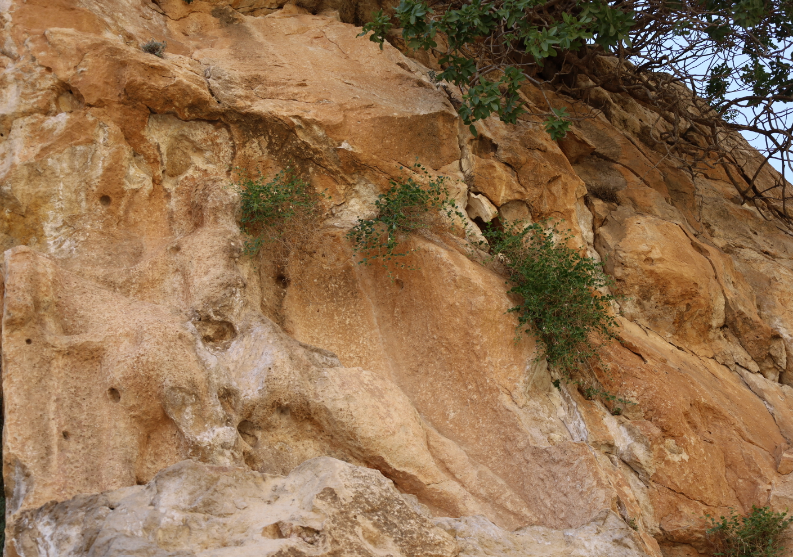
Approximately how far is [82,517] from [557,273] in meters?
4.05

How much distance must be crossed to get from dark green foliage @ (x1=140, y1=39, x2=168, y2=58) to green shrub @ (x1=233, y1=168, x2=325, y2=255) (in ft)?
4.49

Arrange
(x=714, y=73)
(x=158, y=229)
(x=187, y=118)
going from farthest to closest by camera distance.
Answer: (x=714, y=73) → (x=187, y=118) → (x=158, y=229)

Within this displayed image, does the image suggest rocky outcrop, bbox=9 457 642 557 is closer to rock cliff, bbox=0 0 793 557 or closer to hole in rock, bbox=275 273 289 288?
rock cliff, bbox=0 0 793 557

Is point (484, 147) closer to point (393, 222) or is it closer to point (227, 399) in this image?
point (393, 222)

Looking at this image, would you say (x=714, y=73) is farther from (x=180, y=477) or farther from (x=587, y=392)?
(x=180, y=477)

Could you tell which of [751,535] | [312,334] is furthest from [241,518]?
[751,535]

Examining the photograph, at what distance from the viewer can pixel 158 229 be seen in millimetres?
5691

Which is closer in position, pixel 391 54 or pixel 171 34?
pixel 171 34

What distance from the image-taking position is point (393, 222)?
6.03 m

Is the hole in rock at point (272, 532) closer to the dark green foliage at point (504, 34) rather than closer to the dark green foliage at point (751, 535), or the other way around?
the dark green foliage at point (751, 535)

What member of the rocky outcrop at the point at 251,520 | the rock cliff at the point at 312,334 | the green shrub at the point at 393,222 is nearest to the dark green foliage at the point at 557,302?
the rock cliff at the point at 312,334

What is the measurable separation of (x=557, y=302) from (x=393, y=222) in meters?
1.50

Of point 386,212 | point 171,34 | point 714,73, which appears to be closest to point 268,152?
point 386,212

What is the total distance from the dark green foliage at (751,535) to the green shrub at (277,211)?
3887 millimetres
